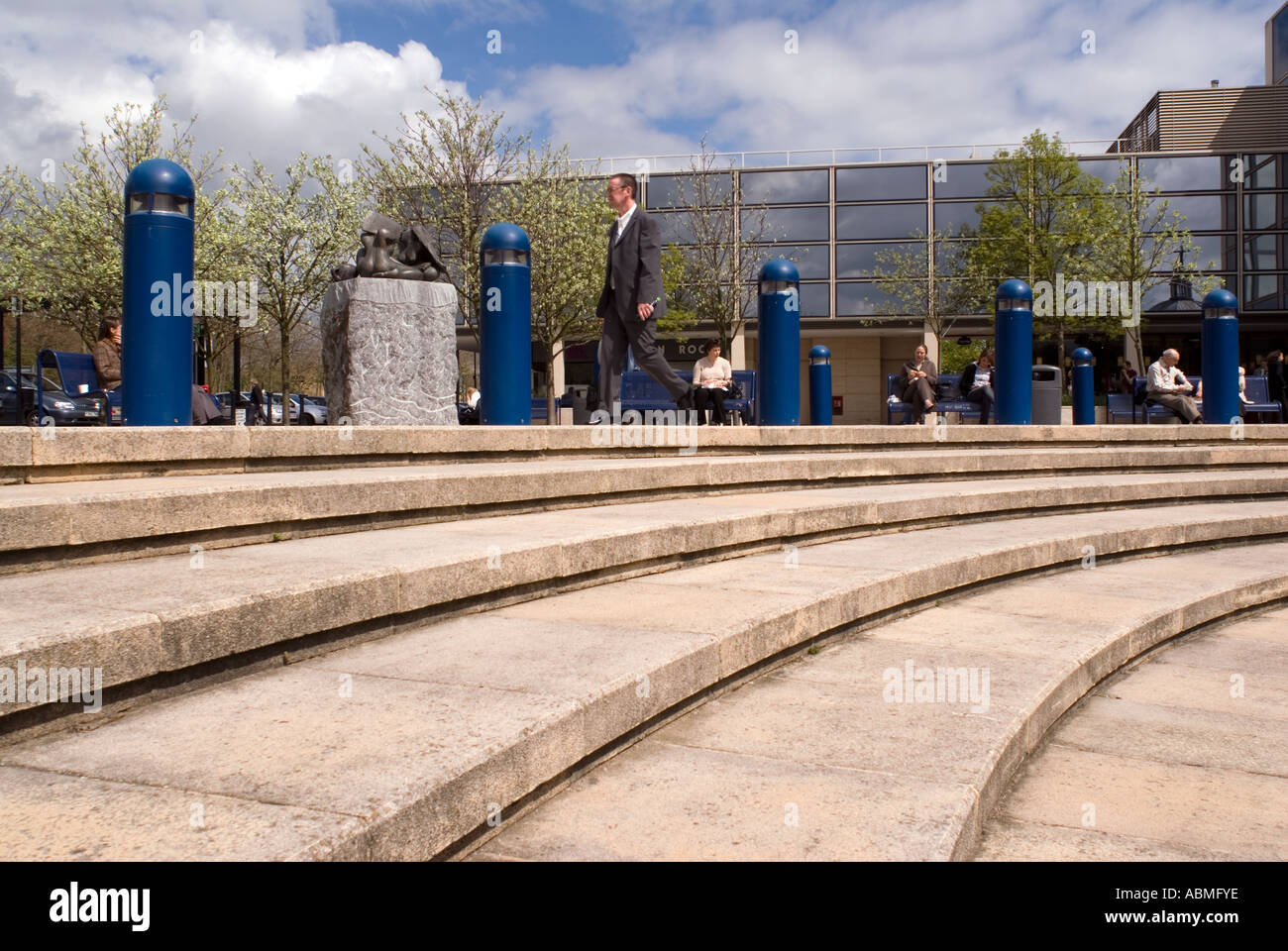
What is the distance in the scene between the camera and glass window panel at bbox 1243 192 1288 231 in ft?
133

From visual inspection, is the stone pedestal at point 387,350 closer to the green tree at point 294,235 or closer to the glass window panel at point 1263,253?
the green tree at point 294,235

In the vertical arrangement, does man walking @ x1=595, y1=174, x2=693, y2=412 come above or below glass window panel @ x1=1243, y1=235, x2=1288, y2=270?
below

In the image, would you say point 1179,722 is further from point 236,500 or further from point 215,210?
point 215,210

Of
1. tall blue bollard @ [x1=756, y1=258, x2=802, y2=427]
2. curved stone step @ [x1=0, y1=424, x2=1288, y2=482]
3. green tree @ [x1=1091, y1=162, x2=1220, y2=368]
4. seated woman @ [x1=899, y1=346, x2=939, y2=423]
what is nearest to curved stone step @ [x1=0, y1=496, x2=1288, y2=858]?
curved stone step @ [x1=0, y1=424, x2=1288, y2=482]

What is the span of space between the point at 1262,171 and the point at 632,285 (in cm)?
4195

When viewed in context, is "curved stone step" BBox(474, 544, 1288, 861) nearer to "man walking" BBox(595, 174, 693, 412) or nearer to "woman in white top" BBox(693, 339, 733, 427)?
"man walking" BBox(595, 174, 693, 412)

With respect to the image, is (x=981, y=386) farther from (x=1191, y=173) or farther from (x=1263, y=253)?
(x=1263, y=253)

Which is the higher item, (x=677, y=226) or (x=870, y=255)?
(x=677, y=226)

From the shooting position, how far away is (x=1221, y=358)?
38.8 ft

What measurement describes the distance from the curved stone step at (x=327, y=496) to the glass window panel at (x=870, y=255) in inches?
1354

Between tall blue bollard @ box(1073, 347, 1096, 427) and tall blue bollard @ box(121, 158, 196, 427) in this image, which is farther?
tall blue bollard @ box(1073, 347, 1096, 427)

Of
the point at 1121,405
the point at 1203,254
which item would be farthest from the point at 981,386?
the point at 1203,254

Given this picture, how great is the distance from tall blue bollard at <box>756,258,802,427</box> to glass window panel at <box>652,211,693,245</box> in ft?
97.4

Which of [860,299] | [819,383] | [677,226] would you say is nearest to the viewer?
[819,383]
